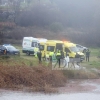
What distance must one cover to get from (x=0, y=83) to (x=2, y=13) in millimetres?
50509

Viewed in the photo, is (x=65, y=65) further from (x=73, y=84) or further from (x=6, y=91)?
(x=6, y=91)

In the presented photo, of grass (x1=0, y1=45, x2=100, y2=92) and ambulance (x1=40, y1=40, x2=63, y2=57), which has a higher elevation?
ambulance (x1=40, y1=40, x2=63, y2=57)

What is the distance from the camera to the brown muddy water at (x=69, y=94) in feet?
71.6

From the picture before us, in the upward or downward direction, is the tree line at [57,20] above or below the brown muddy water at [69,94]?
above

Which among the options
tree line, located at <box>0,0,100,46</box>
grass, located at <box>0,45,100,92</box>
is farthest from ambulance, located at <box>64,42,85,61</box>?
tree line, located at <box>0,0,100,46</box>

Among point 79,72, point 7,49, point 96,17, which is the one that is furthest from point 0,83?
point 96,17

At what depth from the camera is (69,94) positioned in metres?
23.3

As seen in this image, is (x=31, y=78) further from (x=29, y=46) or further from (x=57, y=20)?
(x=57, y=20)

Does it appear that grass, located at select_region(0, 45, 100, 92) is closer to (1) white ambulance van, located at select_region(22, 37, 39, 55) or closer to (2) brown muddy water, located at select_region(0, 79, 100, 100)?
(2) brown muddy water, located at select_region(0, 79, 100, 100)

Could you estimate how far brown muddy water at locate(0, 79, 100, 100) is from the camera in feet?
71.6

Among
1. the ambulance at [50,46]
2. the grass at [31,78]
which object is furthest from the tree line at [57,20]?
the grass at [31,78]

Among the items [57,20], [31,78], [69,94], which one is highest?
[57,20]

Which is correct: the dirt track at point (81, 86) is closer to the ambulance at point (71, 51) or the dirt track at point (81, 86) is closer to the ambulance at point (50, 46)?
the ambulance at point (71, 51)

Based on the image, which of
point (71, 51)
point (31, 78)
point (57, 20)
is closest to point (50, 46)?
point (71, 51)
